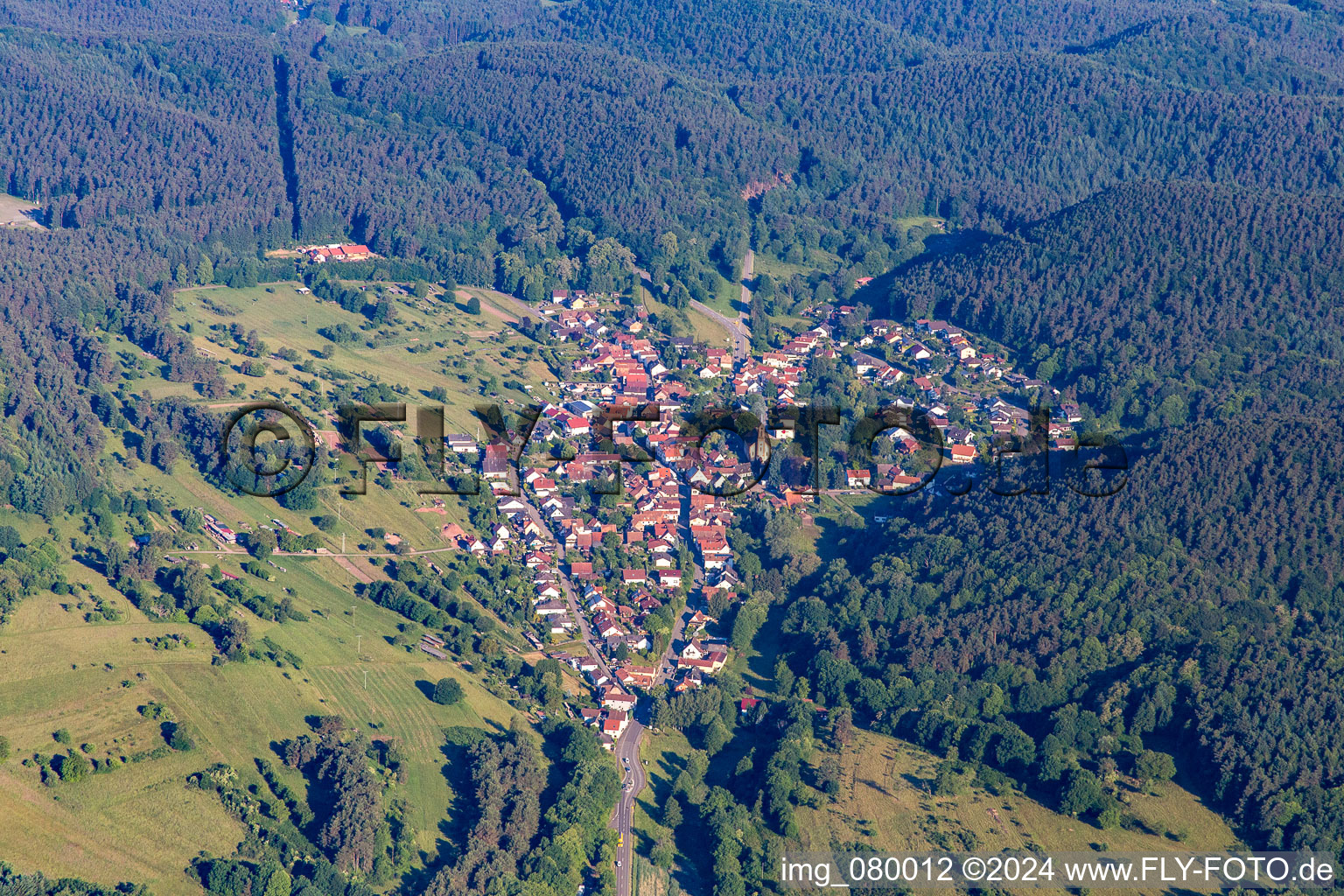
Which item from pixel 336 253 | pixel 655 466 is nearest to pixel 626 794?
pixel 655 466

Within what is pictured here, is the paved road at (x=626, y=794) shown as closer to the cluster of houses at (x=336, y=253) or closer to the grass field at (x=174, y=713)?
the grass field at (x=174, y=713)

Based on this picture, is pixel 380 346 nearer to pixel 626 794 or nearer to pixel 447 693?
pixel 447 693

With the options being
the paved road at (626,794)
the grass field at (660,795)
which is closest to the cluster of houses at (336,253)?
the paved road at (626,794)

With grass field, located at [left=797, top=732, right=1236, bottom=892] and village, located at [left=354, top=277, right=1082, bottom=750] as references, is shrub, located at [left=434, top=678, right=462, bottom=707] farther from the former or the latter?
grass field, located at [left=797, top=732, right=1236, bottom=892]

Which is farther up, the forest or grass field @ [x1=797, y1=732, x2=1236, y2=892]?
the forest

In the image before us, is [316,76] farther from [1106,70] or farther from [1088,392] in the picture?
[1088,392]

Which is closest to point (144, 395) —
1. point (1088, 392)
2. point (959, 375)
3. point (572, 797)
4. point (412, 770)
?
point (412, 770)

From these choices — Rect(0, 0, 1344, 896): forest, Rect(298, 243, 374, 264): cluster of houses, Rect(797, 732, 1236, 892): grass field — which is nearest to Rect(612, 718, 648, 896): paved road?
Rect(0, 0, 1344, 896): forest
